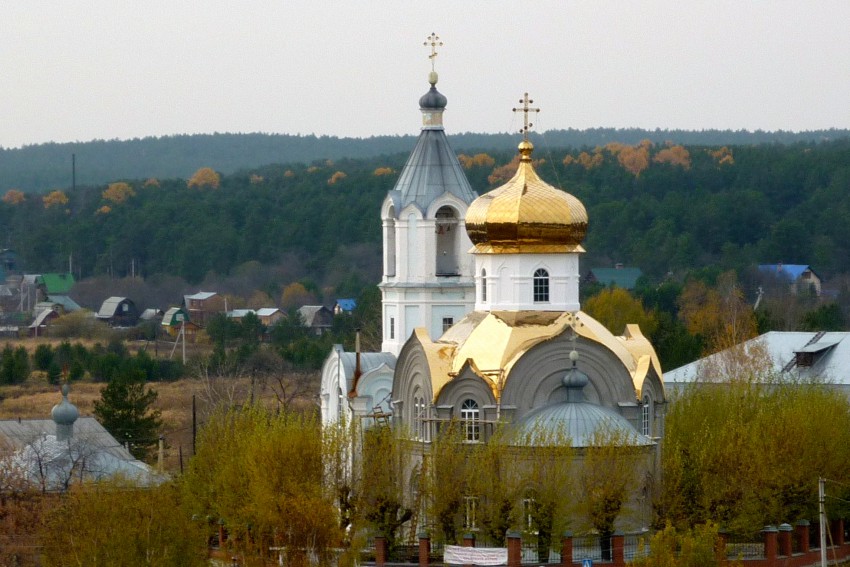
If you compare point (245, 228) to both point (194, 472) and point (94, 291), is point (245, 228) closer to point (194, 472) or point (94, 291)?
point (94, 291)

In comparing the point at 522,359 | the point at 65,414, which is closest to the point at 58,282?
the point at 65,414

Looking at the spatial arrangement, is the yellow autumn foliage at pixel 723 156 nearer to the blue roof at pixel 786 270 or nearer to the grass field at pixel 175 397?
the blue roof at pixel 786 270

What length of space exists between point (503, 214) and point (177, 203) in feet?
293

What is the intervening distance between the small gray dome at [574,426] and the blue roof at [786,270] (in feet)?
194

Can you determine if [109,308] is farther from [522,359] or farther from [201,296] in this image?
[522,359]

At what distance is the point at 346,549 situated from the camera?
108 feet

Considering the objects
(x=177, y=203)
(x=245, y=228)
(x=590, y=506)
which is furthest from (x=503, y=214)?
(x=177, y=203)

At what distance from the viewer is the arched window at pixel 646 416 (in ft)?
118

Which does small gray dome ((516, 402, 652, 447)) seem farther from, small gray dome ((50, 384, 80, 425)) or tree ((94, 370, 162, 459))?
tree ((94, 370, 162, 459))

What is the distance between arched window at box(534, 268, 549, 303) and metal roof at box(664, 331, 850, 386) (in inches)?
445

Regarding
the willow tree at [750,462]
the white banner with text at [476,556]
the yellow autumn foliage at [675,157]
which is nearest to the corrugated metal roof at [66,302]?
the yellow autumn foliage at [675,157]

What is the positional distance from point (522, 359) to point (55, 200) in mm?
102830

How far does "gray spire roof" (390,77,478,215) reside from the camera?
4094 centimetres

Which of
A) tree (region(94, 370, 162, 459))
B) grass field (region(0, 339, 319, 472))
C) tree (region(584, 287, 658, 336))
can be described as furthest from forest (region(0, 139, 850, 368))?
tree (region(94, 370, 162, 459))
